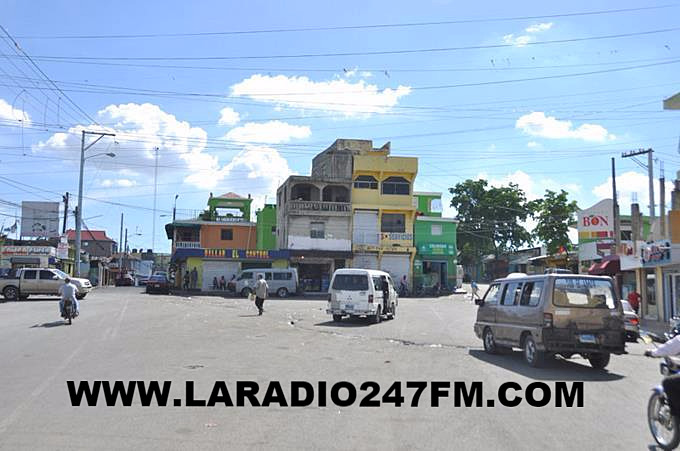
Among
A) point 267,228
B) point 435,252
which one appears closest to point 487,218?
point 435,252

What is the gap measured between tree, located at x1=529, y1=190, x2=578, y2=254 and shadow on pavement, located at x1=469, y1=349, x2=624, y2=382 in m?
34.8

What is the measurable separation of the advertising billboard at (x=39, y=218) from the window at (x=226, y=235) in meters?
18.8

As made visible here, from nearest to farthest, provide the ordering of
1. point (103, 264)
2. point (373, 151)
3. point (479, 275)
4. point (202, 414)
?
1. point (202, 414)
2. point (373, 151)
3. point (103, 264)
4. point (479, 275)

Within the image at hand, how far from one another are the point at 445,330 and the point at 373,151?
1602 inches

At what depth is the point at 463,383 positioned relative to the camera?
1052 cm

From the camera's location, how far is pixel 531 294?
1343cm

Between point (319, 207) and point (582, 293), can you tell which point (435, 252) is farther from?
point (582, 293)

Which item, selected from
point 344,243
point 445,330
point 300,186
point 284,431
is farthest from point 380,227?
point 284,431

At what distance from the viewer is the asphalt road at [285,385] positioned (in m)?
6.90

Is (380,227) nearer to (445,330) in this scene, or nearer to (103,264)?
(445,330)

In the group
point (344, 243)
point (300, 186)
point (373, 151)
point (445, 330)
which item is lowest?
point (445, 330)

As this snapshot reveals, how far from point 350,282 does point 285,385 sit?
1453 cm

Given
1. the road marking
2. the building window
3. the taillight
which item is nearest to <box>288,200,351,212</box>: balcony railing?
the building window

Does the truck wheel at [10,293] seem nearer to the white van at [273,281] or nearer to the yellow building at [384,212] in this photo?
the white van at [273,281]
